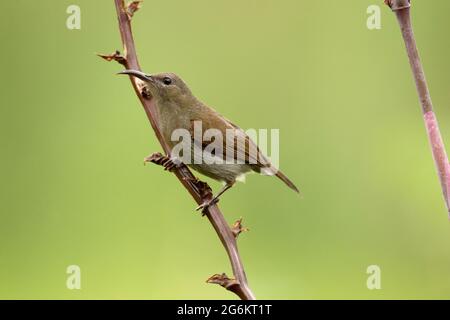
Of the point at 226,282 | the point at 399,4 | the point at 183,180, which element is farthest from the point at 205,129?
the point at 399,4

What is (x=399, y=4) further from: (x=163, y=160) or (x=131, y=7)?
→ (x=163, y=160)

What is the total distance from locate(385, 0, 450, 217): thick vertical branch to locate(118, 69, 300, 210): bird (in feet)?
6.36

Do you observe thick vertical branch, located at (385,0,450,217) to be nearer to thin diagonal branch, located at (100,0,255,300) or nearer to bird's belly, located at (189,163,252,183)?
thin diagonal branch, located at (100,0,255,300)

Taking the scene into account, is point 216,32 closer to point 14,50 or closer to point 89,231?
point 14,50

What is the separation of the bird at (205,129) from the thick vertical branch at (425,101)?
1.94m

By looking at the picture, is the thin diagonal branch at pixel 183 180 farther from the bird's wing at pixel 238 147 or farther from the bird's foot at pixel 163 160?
the bird's wing at pixel 238 147

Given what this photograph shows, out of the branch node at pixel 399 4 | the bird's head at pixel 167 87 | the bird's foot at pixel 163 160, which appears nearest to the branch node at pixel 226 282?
the bird's foot at pixel 163 160

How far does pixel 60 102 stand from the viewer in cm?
455

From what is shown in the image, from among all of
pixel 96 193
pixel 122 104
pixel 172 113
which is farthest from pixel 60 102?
pixel 172 113

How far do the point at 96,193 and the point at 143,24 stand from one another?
55.7 inches

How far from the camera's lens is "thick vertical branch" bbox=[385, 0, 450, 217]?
1019mm

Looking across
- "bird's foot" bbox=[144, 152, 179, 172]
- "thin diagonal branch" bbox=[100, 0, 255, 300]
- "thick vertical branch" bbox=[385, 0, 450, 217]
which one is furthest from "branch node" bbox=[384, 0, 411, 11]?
"bird's foot" bbox=[144, 152, 179, 172]

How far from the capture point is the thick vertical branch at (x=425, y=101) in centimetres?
102

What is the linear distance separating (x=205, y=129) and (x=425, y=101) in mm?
2144
